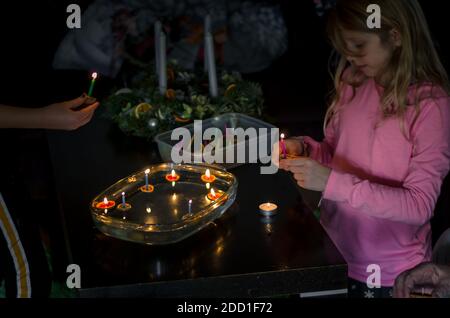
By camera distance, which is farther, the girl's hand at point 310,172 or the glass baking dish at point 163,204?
the girl's hand at point 310,172

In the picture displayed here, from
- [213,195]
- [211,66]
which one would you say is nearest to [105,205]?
[213,195]

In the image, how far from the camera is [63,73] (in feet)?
10.0

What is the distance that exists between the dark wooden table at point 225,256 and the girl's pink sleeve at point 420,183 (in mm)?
175

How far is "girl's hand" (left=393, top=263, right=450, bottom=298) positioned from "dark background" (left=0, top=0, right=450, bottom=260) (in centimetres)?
136

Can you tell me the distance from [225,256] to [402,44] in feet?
2.33

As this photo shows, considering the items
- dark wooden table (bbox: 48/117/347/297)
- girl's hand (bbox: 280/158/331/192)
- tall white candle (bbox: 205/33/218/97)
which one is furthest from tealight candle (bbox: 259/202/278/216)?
tall white candle (bbox: 205/33/218/97)

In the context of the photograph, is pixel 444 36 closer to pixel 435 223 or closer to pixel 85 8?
pixel 435 223

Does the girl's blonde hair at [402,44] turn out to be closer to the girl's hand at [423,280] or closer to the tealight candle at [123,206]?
the girl's hand at [423,280]

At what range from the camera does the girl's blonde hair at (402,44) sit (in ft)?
4.78

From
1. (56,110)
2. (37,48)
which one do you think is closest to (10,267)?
(56,110)

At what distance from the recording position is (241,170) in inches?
64.3

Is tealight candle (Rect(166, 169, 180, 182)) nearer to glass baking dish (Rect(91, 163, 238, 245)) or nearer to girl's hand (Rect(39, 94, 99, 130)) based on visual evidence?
glass baking dish (Rect(91, 163, 238, 245))

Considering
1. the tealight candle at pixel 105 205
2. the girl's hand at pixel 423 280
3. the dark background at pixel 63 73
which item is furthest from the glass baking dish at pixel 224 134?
the dark background at pixel 63 73
